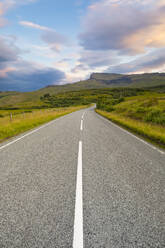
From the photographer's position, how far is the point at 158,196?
3.11 metres

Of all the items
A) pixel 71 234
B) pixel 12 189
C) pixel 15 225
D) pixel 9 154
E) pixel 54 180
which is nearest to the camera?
pixel 71 234

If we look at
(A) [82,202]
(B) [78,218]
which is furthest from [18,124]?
(B) [78,218]

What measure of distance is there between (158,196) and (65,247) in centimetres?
207

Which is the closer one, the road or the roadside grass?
the road

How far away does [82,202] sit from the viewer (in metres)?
2.93

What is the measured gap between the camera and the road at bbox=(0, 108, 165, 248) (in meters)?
2.13

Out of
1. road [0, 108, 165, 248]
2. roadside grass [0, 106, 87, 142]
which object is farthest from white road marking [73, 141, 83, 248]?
roadside grass [0, 106, 87, 142]

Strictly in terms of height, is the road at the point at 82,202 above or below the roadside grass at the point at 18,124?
below

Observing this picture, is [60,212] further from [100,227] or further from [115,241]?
[115,241]

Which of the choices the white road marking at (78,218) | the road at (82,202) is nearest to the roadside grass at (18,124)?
the road at (82,202)

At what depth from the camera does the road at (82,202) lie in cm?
213

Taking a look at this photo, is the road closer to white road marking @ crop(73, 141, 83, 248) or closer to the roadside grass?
white road marking @ crop(73, 141, 83, 248)

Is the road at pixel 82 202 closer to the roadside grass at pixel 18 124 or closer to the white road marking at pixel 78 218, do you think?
the white road marking at pixel 78 218

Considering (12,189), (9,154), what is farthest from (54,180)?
(9,154)
